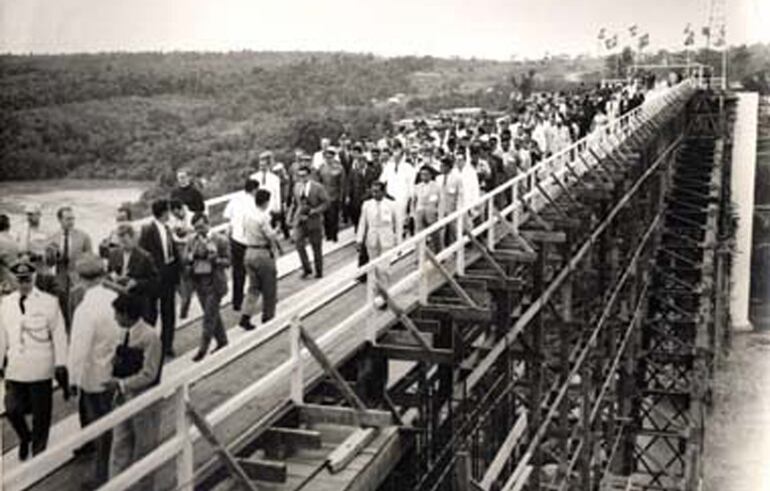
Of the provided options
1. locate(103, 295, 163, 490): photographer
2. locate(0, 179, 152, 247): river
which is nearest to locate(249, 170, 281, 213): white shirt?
locate(0, 179, 152, 247): river

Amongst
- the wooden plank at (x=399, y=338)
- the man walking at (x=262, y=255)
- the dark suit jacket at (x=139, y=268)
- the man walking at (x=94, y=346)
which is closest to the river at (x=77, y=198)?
the dark suit jacket at (x=139, y=268)

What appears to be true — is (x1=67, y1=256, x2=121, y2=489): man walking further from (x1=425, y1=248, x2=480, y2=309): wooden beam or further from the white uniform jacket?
the white uniform jacket

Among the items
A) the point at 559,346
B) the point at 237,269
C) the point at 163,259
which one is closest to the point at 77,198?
the point at 163,259

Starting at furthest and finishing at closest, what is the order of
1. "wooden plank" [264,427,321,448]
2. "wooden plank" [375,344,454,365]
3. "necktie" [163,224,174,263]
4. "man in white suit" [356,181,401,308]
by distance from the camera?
"man in white suit" [356,181,401,308], "wooden plank" [375,344,454,365], "necktie" [163,224,174,263], "wooden plank" [264,427,321,448]

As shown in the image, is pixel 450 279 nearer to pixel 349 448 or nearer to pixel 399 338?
pixel 399 338

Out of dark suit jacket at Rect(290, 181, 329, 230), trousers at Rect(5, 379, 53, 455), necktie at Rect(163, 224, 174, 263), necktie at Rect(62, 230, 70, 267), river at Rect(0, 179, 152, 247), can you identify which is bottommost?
trousers at Rect(5, 379, 53, 455)

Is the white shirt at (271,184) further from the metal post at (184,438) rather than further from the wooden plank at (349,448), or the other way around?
the metal post at (184,438)

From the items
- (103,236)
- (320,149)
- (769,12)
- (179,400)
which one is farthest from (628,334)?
(179,400)
